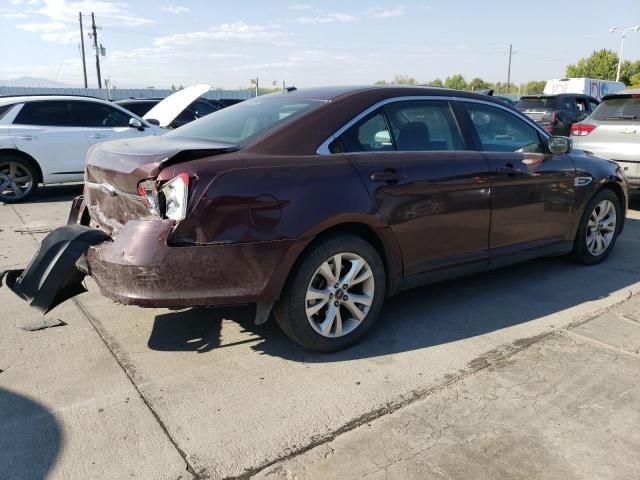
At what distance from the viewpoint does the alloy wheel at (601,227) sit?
5219 mm

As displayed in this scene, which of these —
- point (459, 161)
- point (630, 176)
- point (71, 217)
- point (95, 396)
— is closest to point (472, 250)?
point (459, 161)

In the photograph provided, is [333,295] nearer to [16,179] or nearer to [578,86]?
[16,179]

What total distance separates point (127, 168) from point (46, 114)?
6884 mm

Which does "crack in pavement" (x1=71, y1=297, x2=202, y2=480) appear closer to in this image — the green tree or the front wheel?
the front wheel

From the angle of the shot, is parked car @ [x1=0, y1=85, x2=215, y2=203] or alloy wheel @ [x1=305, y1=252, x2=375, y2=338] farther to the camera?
parked car @ [x1=0, y1=85, x2=215, y2=203]

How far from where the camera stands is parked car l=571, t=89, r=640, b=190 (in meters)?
7.49

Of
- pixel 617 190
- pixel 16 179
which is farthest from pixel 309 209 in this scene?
pixel 16 179

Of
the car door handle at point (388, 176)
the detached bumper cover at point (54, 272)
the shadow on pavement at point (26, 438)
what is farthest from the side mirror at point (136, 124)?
the shadow on pavement at point (26, 438)

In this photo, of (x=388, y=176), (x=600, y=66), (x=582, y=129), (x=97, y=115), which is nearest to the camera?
(x=388, y=176)

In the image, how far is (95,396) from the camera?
2939 mm

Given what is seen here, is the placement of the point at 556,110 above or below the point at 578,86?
below

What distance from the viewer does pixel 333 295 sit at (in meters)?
3.37

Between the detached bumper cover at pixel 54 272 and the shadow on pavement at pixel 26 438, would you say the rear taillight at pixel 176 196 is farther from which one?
the shadow on pavement at pixel 26 438

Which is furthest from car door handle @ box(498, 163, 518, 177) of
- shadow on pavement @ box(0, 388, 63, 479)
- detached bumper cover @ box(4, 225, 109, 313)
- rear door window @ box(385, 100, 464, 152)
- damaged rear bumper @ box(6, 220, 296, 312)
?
shadow on pavement @ box(0, 388, 63, 479)
